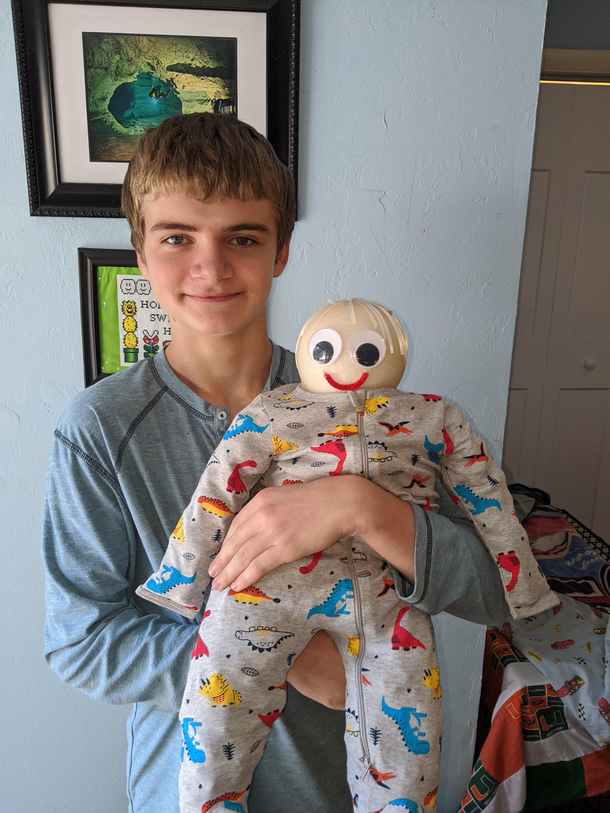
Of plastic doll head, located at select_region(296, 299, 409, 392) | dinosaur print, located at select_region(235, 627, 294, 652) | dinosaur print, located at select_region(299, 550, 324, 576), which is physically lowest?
dinosaur print, located at select_region(235, 627, 294, 652)

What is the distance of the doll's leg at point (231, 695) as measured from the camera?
617mm

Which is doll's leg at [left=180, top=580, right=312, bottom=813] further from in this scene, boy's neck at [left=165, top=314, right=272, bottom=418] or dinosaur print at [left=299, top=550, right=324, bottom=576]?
boy's neck at [left=165, top=314, right=272, bottom=418]

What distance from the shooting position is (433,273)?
126 centimetres

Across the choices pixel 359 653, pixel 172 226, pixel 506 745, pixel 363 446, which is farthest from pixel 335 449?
pixel 506 745

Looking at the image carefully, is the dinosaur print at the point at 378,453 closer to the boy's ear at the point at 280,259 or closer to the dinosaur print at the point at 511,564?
the dinosaur print at the point at 511,564

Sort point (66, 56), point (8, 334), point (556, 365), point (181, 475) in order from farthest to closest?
point (556, 365) < point (8, 334) < point (66, 56) < point (181, 475)

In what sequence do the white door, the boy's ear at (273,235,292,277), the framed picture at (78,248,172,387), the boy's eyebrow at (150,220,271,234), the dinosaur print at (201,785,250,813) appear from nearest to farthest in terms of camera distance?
the dinosaur print at (201,785,250,813), the boy's eyebrow at (150,220,271,234), the boy's ear at (273,235,292,277), the framed picture at (78,248,172,387), the white door

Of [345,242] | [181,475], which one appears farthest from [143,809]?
[345,242]

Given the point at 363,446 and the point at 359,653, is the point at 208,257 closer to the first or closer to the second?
the point at 363,446

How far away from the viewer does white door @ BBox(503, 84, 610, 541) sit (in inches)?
86.6

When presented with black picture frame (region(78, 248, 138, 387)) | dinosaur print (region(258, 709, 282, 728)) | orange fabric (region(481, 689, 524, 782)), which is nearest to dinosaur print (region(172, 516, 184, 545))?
dinosaur print (region(258, 709, 282, 728))

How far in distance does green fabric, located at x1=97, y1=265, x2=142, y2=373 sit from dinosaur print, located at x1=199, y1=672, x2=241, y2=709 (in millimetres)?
802

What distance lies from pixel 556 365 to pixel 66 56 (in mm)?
2103

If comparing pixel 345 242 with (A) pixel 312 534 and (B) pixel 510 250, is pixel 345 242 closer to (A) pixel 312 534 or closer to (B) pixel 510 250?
(B) pixel 510 250
